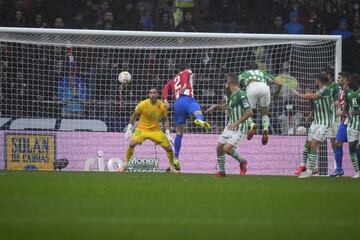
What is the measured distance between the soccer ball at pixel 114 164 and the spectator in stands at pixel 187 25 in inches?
187

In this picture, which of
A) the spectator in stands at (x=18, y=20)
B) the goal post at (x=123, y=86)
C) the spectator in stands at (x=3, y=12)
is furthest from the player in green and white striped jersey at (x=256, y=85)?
the spectator in stands at (x=3, y=12)

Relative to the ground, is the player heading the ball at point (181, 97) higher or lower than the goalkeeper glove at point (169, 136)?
higher

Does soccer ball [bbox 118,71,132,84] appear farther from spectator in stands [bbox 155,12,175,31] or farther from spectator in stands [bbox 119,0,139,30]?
spectator in stands [bbox 155,12,175,31]

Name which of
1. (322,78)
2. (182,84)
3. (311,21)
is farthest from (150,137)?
(311,21)

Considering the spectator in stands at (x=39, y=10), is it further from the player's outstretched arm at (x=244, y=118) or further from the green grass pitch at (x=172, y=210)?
the green grass pitch at (x=172, y=210)

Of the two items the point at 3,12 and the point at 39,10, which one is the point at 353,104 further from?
the point at 3,12

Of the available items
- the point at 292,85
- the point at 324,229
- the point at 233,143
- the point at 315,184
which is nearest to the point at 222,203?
the point at 324,229

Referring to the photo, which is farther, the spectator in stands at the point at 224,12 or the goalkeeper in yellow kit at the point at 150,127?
the spectator in stands at the point at 224,12

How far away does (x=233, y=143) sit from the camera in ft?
54.3

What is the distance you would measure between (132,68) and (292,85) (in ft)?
12.3

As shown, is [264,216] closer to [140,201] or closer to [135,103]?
[140,201]

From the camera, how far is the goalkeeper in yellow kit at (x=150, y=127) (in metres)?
18.6

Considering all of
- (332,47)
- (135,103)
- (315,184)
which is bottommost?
(315,184)

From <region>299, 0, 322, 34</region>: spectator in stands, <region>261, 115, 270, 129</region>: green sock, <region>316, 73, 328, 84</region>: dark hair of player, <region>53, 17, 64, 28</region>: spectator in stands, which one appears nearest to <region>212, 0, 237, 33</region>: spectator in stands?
<region>299, 0, 322, 34</region>: spectator in stands
